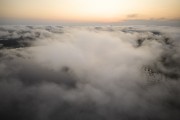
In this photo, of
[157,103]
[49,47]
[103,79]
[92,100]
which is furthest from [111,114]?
[49,47]

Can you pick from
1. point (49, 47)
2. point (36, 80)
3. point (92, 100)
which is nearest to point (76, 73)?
point (36, 80)

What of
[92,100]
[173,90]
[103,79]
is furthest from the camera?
[103,79]

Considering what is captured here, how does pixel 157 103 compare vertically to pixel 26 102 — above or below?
below

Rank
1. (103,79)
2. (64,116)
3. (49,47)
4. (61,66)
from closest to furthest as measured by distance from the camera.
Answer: (64,116), (103,79), (61,66), (49,47)

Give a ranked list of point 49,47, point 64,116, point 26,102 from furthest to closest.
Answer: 1. point 49,47
2. point 26,102
3. point 64,116

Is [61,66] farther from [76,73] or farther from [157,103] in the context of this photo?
[157,103]

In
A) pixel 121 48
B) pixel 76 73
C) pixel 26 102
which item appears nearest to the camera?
pixel 26 102

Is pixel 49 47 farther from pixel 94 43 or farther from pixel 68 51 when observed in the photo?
pixel 94 43

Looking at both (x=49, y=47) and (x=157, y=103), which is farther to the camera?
(x=49, y=47)

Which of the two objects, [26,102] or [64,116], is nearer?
[64,116]
